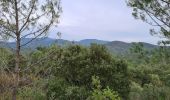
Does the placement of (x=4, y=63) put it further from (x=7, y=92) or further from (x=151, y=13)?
(x=151, y=13)

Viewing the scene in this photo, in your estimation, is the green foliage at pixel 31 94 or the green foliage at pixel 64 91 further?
the green foliage at pixel 64 91

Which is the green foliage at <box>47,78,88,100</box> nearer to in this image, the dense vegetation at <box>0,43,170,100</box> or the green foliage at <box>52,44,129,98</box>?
the dense vegetation at <box>0,43,170,100</box>

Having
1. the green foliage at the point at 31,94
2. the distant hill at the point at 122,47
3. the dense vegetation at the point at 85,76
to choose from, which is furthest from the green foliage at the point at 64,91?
the distant hill at the point at 122,47

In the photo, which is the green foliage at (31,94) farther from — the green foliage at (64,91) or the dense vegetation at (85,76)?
the green foliage at (64,91)

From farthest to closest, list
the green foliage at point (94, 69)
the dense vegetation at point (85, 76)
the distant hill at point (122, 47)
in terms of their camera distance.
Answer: the distant hill at point (122, 47)
the green foliage at point (94, 69)
the dense vegetation at point (85, 76)

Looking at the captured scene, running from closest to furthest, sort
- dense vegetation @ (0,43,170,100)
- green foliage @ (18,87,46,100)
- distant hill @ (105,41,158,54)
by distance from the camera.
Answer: green foliage @ (18,87,46,100)
dense vegetation @ (0,43,170,100)
distant hill @ (105,41,158,54)

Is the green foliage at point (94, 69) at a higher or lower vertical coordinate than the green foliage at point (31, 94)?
higher

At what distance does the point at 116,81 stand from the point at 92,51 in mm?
1322

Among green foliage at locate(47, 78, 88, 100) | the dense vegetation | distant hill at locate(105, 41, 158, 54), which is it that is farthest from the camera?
distant hill at locate(105, 41, 158, 54)

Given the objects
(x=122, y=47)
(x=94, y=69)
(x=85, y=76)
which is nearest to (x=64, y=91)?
(x=85, y=76)

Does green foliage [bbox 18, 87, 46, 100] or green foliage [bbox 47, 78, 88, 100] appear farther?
green foliage [bbox 47, 78, 88, 100]

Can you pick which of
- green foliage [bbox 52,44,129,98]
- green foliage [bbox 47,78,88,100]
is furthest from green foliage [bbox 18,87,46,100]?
green foliage [bbox 52,44,129,98]

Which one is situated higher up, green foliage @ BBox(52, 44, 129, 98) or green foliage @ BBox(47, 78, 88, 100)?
green foliage @ BBox(52, 44, 129, 98)

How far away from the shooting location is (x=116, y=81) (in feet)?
46.1
